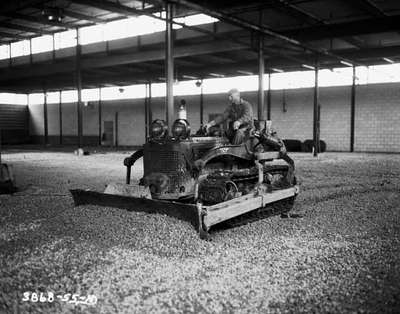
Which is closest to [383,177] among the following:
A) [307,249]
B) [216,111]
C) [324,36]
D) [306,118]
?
[324,36]

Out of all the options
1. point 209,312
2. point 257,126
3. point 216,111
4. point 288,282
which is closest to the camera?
point 209,312

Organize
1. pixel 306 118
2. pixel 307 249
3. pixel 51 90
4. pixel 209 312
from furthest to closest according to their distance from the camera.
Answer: pixel 51 90
pixel 306 118
pixel 307 249
pixel 209 312

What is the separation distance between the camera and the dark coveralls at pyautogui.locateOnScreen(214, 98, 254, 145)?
20.0 feet

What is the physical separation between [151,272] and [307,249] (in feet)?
5.55

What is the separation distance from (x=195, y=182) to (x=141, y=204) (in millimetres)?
836

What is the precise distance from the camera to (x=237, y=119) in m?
6.58

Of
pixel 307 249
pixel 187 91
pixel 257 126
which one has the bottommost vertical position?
pixel 307 249

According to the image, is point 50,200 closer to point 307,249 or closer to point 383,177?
point 307,249

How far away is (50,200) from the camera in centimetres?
704

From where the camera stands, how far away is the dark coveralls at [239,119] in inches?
240

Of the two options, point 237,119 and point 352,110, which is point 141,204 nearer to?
point 237,119

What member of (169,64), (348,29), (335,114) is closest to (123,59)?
(169,64)

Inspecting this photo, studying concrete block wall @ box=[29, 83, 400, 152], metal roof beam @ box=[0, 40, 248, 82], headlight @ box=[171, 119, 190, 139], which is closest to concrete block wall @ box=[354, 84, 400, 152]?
concrete block wall @ box=[29, 83, 400, 152]

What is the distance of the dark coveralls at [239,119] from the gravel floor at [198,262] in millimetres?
1286
